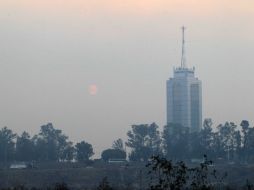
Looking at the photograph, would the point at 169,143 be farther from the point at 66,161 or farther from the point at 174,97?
the point at 174,97

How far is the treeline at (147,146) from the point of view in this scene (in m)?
108

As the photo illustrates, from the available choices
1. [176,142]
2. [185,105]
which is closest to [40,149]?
[176,142]

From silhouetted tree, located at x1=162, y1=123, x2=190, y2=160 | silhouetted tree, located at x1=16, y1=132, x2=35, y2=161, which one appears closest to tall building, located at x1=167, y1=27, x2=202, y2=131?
silhouetted tree, located at x1=162, y1=123, x2=190, y2=160

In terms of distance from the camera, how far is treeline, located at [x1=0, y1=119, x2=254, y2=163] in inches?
4245

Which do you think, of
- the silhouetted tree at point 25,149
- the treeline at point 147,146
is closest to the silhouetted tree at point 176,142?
the treeline at point 147,146

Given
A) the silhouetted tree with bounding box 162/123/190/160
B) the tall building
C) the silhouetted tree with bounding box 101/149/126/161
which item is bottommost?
the silhouetted tree with bounding box 101/149/126/161

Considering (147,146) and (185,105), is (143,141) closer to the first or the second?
(147,146)

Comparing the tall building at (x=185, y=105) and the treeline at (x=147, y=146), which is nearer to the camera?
the treeline at (x=147, y=146)

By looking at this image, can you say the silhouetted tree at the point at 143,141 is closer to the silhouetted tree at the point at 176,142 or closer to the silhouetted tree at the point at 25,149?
the silhouetted tree at the point at 176,142

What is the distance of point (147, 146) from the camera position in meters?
111

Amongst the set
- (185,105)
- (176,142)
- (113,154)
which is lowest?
(113,154)

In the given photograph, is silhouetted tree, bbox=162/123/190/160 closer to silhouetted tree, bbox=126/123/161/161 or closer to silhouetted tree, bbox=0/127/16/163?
silhouetted tree, bbox=126/123/161/161

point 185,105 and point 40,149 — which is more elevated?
point 185,105

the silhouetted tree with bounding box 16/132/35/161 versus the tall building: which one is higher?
the tall building
